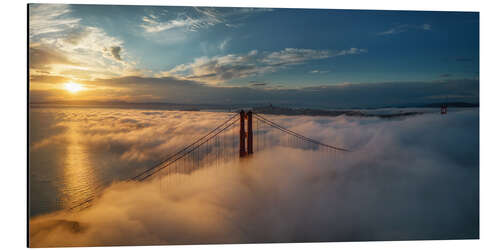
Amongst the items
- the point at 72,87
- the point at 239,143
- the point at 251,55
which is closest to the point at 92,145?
the point at 72,87

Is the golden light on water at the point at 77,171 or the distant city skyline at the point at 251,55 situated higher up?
the distant city skyline at the point at 251,55

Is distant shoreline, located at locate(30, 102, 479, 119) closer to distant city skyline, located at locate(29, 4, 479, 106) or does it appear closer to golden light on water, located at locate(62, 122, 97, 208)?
distant city skyline, located at locate(29, 4, 479, 106)

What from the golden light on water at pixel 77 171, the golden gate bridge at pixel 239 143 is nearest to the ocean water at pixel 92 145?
the golden light on water at pixel 77 171

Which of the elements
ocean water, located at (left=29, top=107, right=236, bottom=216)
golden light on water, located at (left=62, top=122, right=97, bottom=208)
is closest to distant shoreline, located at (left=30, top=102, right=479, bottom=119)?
ocean water, located at (left=29, top=107, right=236, bottom=216)

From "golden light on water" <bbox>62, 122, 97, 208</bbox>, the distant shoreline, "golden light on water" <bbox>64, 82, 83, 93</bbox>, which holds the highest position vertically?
"golden light on water" <bbox>64, 82, 83, 93</bbox>

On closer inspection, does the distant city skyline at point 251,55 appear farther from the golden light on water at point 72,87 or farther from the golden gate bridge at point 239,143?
the golden gate bridge at point 239,143

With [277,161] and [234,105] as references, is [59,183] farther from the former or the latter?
[277,161]
